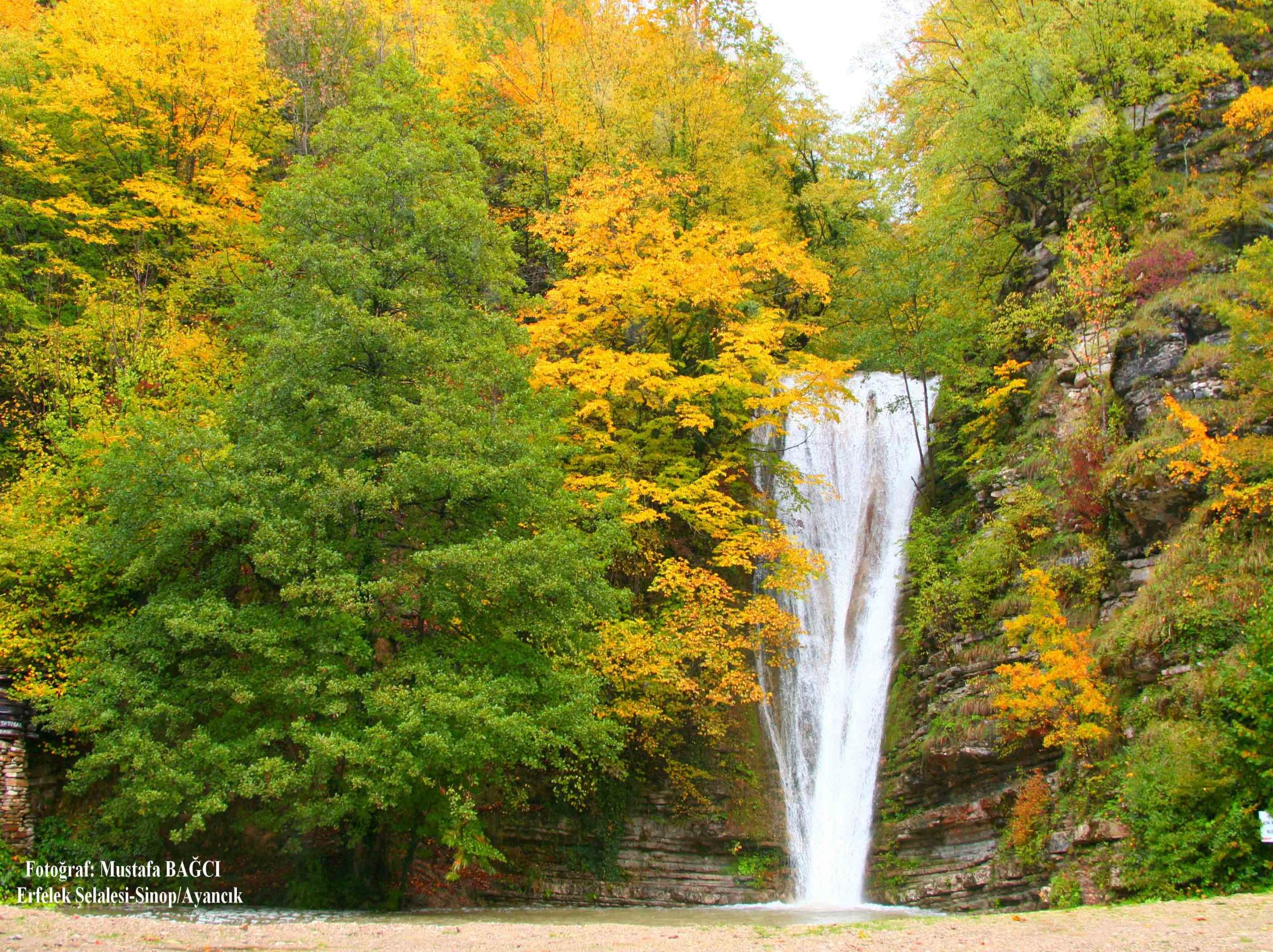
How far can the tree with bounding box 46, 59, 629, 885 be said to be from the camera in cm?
1227

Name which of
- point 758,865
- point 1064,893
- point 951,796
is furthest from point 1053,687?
point 758,865

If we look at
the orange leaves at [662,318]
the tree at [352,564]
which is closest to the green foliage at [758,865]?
the tree at [352,564]

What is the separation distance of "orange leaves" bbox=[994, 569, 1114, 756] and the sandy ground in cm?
308

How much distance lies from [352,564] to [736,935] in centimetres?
728

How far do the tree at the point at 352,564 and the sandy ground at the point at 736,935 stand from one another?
7.30 feet

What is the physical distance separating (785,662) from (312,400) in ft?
34.2

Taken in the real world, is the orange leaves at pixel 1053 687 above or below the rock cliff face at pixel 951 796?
above

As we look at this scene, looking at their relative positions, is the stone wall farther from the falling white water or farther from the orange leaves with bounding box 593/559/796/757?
the falling white water

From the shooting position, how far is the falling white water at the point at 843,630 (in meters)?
17.2

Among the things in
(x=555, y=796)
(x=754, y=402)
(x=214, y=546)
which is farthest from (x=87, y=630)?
(x=754, y=402)

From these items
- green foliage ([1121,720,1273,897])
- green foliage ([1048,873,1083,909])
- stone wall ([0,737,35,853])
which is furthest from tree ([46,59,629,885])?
green foliage ([1121,720,1273,897])

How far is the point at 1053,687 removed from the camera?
13.4m

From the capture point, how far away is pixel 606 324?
20.4m

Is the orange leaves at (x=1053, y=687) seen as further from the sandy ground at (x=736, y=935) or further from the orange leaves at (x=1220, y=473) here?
the sandy ground at (x=736, y=935)
